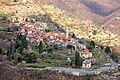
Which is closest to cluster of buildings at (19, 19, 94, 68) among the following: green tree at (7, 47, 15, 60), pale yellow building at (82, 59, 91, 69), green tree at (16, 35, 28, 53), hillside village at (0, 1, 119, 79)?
hillside village at (0, 1, 119, 79)

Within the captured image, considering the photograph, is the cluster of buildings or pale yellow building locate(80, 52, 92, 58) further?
the cluster of buildings

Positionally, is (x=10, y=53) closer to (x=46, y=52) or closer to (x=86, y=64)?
(x=46, y=52)

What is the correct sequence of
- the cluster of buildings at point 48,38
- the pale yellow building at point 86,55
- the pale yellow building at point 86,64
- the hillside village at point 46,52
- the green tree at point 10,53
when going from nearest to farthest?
the hillside village at point 46,52, the pale yellow building at point 86,64, the green tree at point 10,53, the pale yellow building at point 86,55, the cluster of buildings at point 48,38

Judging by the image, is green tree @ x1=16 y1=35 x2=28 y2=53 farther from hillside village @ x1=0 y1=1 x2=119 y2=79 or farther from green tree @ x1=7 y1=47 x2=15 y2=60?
green tree @ x1=7 y1=47 x2=15 y2=60

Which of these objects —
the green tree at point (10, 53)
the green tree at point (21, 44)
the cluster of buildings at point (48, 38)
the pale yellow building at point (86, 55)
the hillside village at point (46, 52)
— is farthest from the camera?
the cluster of buildings at point (48, 38)

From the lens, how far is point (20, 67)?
120 ft

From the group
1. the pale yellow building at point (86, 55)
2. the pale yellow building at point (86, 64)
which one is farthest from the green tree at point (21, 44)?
the pale yellow building at point (86, 64)

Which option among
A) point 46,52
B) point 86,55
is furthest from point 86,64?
point 46,52

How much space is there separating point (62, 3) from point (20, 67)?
105716 millimetres

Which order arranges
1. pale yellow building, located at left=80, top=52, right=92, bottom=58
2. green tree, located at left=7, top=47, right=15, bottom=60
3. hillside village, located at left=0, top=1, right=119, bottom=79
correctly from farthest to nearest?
1. pale yellow building, located at left=80, top=52, right=92, bottom=58
2. green tree, located at left=7, top=47, right=15, bottom=60
3. hillside village, located at left=0, top=1, right=119, bottom=79

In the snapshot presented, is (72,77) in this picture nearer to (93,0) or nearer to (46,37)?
(46,37)

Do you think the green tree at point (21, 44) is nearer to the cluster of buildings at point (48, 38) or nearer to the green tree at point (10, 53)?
the green tree at point (10, 53)

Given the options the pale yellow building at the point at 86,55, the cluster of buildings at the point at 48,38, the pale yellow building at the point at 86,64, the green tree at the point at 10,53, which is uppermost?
the green tree at the point at 10,53

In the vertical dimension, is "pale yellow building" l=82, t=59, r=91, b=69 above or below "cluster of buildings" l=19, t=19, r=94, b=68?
above
